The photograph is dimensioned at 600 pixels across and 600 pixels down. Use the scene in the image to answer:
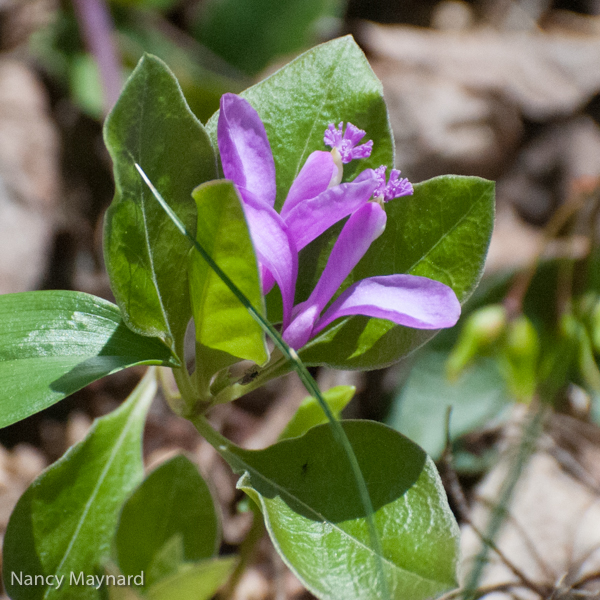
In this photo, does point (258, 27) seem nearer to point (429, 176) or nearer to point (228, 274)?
point (429, 176)

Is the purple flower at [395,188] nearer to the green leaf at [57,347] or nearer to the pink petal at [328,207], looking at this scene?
the pink petal at [328,207]

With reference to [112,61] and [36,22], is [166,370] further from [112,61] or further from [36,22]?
[36,22]

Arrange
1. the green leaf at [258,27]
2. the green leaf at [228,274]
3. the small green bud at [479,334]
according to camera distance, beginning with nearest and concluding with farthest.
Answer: the green leaf at [228,274], the small green bud at [479,334], the green leaf at [258,27]

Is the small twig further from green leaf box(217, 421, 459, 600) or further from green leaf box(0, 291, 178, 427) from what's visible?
green leaf box(0, 291, 178, 427)

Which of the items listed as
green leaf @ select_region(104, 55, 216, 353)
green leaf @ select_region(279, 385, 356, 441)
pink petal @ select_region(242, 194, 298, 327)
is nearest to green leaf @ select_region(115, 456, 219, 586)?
green leaf @ select_region(279, 385, 356, 441)

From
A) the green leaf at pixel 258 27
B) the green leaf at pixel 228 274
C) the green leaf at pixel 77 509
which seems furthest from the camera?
the green leaf at pixel 258 27

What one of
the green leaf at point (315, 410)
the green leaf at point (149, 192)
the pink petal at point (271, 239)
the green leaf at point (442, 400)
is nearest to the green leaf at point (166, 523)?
the green leaf at point (315, 410)
